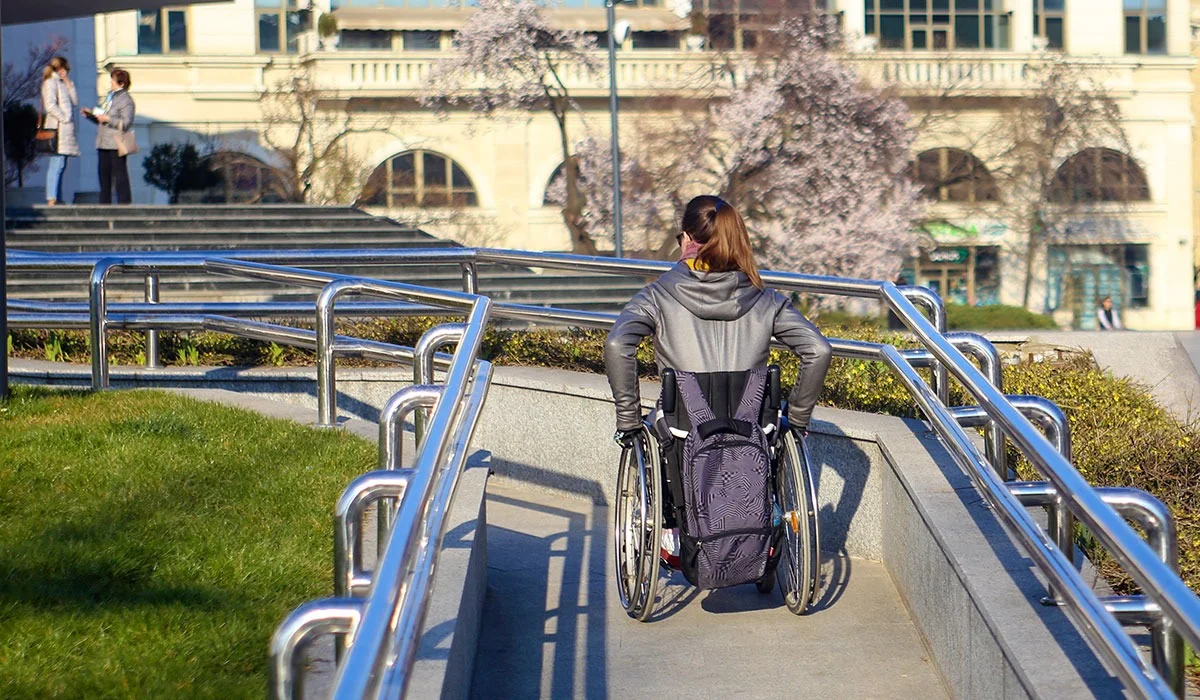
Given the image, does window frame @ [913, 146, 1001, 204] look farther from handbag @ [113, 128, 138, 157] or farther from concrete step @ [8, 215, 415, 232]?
handbag @ [113, 128, 138, 157]

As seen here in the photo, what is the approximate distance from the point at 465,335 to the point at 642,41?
1776 inches

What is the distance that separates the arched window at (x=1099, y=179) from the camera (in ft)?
151

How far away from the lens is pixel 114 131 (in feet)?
64.3

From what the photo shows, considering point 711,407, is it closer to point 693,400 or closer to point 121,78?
point 693,400

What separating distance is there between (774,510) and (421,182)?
40.9 m

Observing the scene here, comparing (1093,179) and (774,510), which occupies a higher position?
(1093,179)

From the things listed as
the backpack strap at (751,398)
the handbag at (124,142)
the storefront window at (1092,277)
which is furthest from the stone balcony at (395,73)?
the backpack strap at (751,398)

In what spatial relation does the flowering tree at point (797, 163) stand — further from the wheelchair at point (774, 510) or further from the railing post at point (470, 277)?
the wheelchair at point (774, 510)

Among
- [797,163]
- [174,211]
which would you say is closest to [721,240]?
[174,211]

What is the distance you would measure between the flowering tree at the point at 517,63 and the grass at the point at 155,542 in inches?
1114

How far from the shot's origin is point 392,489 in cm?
326

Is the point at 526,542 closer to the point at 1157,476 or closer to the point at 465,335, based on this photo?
the point at 465,335

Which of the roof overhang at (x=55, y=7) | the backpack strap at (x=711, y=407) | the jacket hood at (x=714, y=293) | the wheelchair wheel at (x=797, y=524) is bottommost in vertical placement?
the wheelchair wheel at (x=797, y=524)

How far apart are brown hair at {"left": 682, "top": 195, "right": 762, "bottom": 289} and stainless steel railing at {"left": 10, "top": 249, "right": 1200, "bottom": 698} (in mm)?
600
